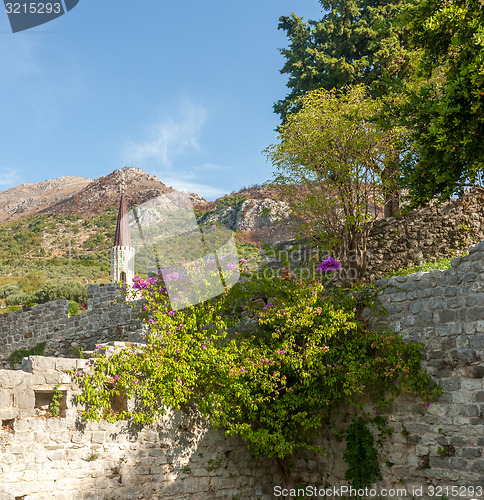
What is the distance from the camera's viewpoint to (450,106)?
782 cm

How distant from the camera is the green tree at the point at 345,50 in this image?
14.7 m

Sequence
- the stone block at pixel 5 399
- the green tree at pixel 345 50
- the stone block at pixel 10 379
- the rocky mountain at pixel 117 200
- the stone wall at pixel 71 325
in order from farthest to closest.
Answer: the rocky mountain at pixel 117 200
the green tree at pixel 345 50
the stone wall at pixel 71 325
the stone block at pixel 10 379
the stone block at pixel 5 399

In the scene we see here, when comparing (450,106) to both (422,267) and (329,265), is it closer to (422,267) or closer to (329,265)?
(422,267)

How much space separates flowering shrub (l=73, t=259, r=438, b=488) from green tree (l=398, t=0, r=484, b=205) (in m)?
2.56

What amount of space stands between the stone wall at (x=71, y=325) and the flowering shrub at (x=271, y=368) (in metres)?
2.41

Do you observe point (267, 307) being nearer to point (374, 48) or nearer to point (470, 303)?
point (470, 303)

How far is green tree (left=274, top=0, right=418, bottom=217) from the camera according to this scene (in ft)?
48.1

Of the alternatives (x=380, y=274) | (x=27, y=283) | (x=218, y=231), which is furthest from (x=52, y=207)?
(x=380, y=274)

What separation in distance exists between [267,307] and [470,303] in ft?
11.2

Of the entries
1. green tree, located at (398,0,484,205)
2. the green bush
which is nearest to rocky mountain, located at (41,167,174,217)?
the green bush

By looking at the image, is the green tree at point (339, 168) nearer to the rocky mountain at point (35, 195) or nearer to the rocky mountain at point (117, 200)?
the rocky mountain at point (117, 200)

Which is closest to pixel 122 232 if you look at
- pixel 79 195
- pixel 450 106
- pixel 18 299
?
pixel 18 299

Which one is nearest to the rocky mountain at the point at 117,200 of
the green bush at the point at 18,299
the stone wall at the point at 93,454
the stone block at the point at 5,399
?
the stone wall at the point at 93,454

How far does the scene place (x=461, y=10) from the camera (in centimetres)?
Result: 792
